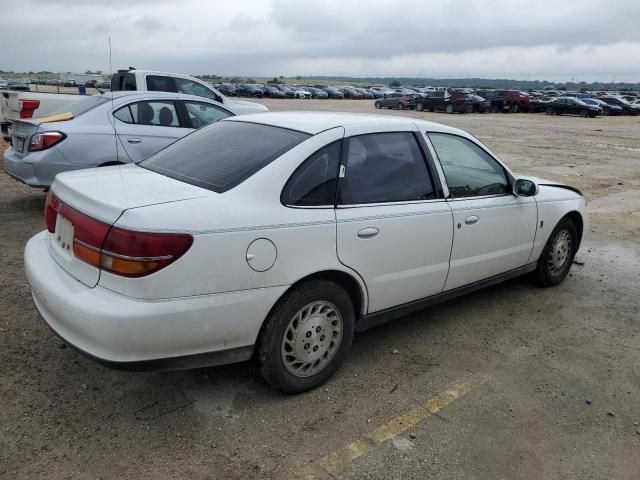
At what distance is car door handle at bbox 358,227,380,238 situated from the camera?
3.38 m

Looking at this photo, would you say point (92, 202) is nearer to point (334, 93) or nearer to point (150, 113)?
point (150, 113)

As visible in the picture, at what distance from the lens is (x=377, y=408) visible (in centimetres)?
328

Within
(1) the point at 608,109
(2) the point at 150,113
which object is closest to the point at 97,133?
(2) the point at 150,113

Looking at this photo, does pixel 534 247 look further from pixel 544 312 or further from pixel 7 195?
pixel 7 195

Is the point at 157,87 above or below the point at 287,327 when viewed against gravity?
above

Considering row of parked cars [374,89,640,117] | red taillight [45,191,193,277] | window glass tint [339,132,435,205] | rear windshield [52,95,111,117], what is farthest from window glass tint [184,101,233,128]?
row of parked cars [374,89,640,117]

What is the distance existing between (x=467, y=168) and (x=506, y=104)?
Result: 130 feet

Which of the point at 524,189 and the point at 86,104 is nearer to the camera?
the point at 524,189

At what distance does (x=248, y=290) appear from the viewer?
2904mm

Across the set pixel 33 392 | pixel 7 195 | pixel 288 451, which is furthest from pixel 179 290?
pixel 7 195

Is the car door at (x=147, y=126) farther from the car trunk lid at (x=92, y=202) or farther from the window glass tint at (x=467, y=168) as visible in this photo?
the window glass tint at (x=467, y=168)

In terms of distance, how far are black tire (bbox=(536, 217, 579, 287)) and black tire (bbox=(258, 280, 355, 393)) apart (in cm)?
251

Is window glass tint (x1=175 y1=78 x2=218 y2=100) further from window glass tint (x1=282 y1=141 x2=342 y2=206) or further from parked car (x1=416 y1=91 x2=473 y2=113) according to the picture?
parked car (x1=416 y1=91 x2=473 y2=113)

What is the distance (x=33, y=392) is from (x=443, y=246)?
2.76 m
